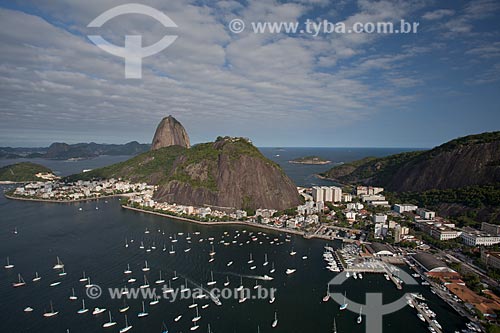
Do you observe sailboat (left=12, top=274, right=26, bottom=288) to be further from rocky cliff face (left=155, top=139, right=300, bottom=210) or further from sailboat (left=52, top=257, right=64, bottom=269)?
rocky cliff face (left=155, top=139, right=300, bottom=210)

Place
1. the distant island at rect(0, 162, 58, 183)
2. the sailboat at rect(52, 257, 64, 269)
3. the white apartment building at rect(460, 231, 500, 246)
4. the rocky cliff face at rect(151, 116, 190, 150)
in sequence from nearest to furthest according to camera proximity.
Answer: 1. the sailboat at rect(52, 257, 64, 269)
2. the white apartment building at rect(460, 231, 500, 246)
3. the distant island at rect(0, 162, 58, 183)
4. the rocky cliff face at rect(151, 116, 190, 150)

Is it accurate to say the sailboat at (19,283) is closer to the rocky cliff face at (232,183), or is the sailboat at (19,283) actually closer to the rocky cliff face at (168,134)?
the rocky cliff face at (232,183)

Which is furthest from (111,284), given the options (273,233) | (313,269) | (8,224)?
(8,224)

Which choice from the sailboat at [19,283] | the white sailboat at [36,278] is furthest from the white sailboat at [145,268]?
the sailboat at [19,283]

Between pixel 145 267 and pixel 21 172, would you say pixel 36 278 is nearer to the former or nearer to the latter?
pixel 145 267

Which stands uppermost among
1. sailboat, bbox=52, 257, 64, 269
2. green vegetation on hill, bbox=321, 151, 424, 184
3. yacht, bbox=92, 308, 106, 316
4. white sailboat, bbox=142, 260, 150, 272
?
green vegetation on hill, bbox=321, 151, 424, 184

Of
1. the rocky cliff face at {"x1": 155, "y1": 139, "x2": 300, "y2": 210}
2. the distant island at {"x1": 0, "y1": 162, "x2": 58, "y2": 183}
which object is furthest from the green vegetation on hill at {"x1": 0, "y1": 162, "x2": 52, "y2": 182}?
the rocky cliff face at {"x1": 155, "y1": 139, "x2": 300, "y2": 210}
